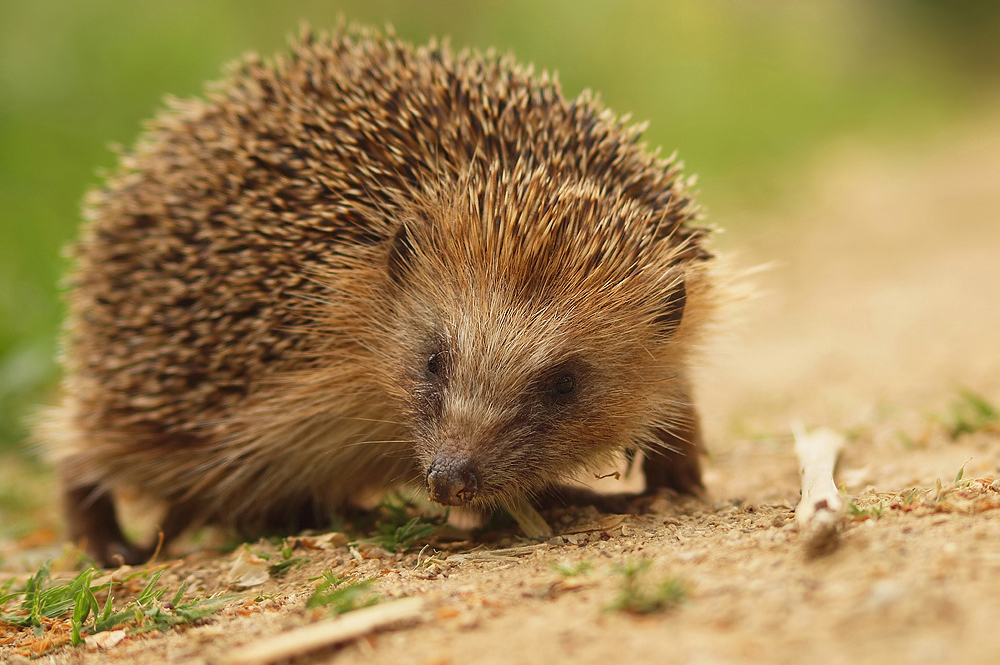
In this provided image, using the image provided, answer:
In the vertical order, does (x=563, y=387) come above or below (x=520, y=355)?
below

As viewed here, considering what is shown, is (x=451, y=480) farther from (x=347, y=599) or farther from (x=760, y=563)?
(x=760, y=563)

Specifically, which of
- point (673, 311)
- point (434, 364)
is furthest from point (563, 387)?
point (673, 311)

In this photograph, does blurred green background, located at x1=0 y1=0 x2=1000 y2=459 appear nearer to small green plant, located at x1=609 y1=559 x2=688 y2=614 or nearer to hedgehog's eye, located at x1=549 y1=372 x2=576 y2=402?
hedgehog's eye, located at x1=549 y1=372 x2=576 y2=402

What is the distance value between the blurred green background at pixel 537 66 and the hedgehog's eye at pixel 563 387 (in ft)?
8.94

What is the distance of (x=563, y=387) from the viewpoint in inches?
147

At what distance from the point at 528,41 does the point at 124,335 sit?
1036 cm

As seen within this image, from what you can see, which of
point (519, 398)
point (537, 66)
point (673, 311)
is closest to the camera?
point (519, 398)

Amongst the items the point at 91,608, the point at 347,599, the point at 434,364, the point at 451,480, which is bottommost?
the point at 91,608

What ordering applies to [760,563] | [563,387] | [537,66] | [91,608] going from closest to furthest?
[760,563] < [91,608] < [563,387] < [537,66]

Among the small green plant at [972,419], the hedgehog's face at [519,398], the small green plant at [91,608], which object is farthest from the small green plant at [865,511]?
the small green plant at [91,608]

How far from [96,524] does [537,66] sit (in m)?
9.19

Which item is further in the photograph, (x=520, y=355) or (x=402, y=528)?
(x=402, y=528)

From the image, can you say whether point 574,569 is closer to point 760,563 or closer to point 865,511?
point 760,563

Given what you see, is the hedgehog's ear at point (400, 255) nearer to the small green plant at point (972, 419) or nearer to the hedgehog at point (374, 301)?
the hedgehog at point (374, 301)
